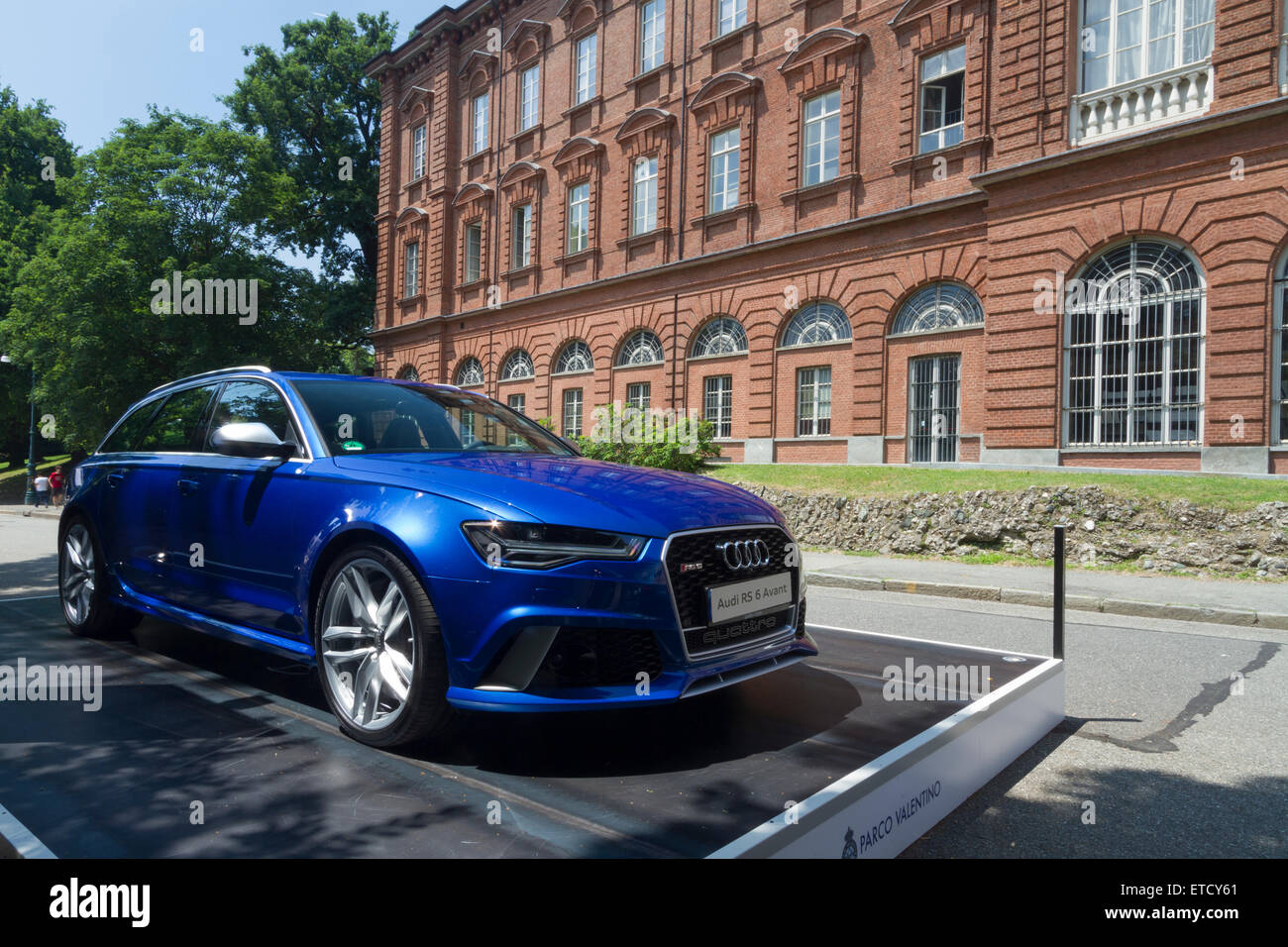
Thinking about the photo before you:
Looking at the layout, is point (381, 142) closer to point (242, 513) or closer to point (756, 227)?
point (756, 227)

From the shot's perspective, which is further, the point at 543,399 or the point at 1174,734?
the point at 543,399

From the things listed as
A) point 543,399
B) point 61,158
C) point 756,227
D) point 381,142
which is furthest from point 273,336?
point 61,158

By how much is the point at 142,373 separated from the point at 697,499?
3490 cm

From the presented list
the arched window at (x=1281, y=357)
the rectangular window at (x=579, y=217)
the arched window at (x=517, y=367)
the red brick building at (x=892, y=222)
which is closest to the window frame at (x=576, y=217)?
the rectangular window at (x=579, y=217)

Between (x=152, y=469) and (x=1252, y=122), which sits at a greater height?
(x=1252, y=122)

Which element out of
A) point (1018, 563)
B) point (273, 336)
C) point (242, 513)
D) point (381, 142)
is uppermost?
point (381, 142)

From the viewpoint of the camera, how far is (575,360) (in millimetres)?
28859

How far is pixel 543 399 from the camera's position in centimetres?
2988

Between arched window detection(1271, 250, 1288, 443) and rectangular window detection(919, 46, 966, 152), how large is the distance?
733 centimetres

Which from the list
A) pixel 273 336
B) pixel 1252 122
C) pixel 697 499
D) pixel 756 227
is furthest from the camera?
pixel 273 336

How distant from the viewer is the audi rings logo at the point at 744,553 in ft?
10.4

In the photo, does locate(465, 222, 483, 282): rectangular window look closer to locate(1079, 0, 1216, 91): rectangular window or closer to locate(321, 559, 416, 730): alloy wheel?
locate(1079, 0, 1216, 91): rectangular window

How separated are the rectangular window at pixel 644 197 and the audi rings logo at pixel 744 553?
2391cm

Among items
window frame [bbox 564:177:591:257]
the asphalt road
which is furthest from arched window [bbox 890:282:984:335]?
the asphalt road
